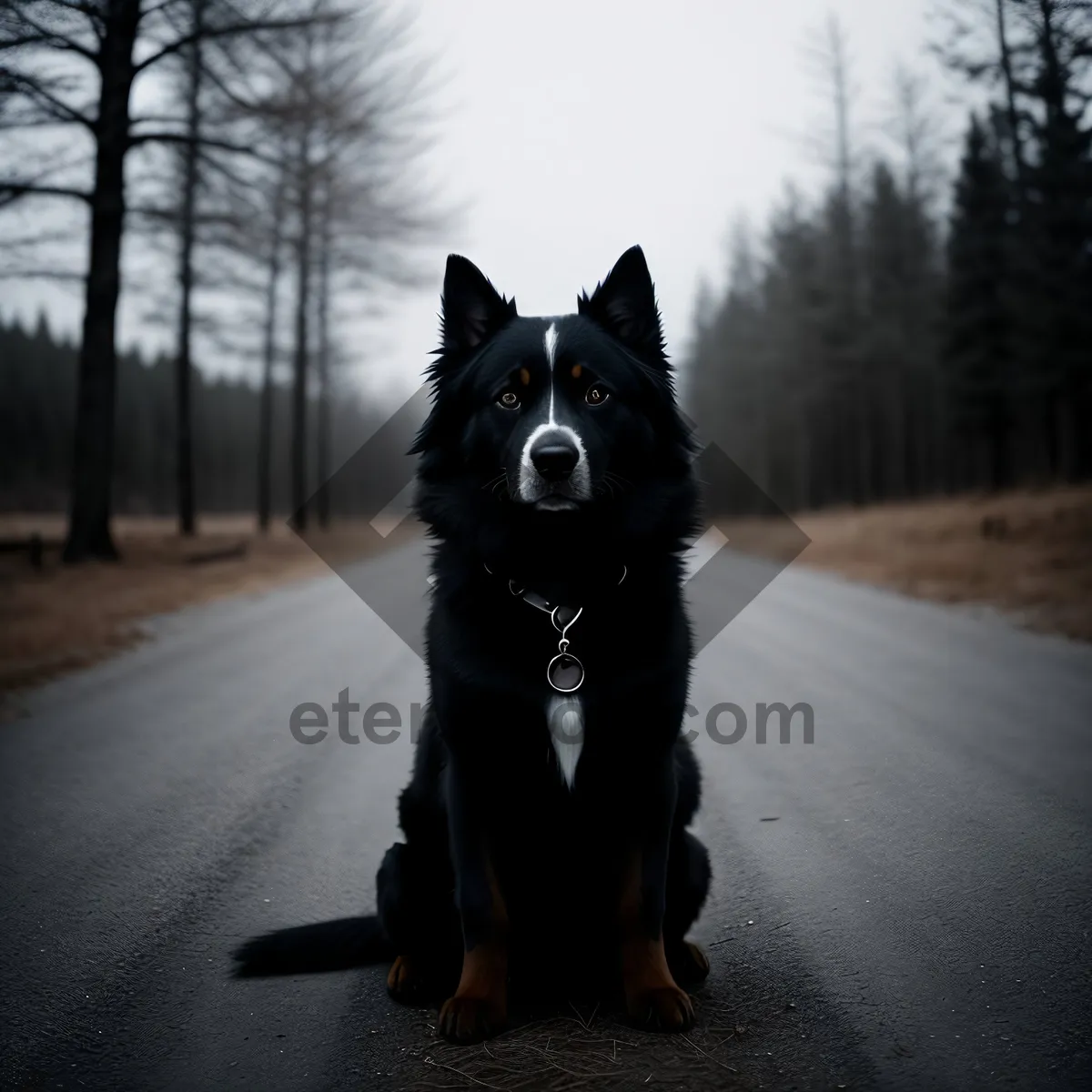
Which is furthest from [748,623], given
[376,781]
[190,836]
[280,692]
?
[190,836]

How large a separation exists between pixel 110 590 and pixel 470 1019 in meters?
11.3

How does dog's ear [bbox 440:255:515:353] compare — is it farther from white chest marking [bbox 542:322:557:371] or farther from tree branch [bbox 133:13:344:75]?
tree branch [bbox 133:13:344:75]

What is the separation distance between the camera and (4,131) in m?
11.9

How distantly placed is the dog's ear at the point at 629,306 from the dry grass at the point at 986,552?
7.07m

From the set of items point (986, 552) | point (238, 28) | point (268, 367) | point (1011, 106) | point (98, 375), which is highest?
point (1011, 106)

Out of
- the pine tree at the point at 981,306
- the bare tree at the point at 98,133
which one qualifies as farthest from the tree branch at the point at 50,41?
the pine tree at the point at 981,306

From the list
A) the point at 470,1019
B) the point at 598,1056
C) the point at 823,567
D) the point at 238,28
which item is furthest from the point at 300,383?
the point at 598,1056

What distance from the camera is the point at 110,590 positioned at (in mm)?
11930

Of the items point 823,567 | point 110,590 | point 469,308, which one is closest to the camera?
point 469,308

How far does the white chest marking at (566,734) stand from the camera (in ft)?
7.81

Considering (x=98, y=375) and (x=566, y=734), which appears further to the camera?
(x=98, y=375)

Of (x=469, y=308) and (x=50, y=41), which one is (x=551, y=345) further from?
(x=50, y=41)

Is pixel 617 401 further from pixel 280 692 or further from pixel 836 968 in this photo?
pixel 280 692

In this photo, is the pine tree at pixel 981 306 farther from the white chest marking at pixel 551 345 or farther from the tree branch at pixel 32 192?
the white chest marking at pixel 551 345
